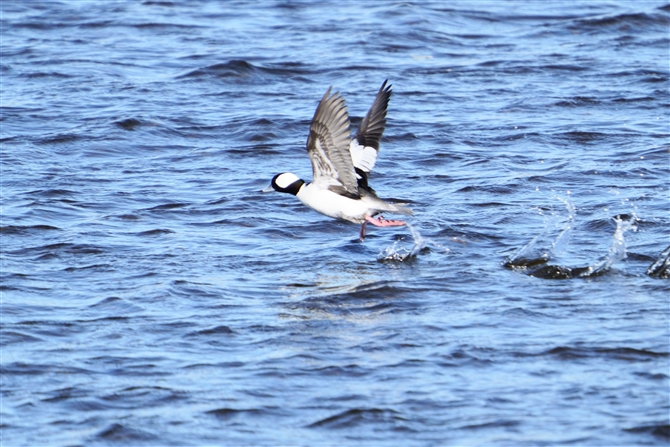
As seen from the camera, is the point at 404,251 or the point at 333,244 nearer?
the point at 404,251

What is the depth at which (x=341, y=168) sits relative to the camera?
861 cm

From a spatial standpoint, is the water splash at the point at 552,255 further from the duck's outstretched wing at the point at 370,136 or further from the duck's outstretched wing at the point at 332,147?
the duck's outstretched wing at the point at 370,136

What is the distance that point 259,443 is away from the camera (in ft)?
18.2

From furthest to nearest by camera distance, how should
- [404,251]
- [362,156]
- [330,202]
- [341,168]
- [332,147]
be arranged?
[362,156]
[404,251]
[330,202]
[341,168]
[332,147]

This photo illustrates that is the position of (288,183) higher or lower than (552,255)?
higher

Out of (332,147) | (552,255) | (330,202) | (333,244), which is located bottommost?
(333,244)

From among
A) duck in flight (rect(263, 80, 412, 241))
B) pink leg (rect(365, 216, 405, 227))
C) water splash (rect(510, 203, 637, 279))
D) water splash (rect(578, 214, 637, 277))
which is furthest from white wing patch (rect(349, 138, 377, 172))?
water splash (rect(578, 214, 637, 277))

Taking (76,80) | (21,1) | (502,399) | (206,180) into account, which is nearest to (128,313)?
(502,399)

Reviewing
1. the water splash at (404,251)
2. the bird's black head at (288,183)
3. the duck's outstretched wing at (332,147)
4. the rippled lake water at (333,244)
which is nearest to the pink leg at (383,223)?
the water splash at (404,251)

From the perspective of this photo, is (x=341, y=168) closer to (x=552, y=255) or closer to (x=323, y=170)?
(x=323, y=170)

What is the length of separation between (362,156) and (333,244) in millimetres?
804

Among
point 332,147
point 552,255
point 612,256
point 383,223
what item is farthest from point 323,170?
point 612,256

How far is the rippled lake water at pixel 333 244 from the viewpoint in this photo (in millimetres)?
5902

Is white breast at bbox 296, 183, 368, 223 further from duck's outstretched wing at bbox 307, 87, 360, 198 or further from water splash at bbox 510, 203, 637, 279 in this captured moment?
water splash at bbox 510, 203, 637, 279
